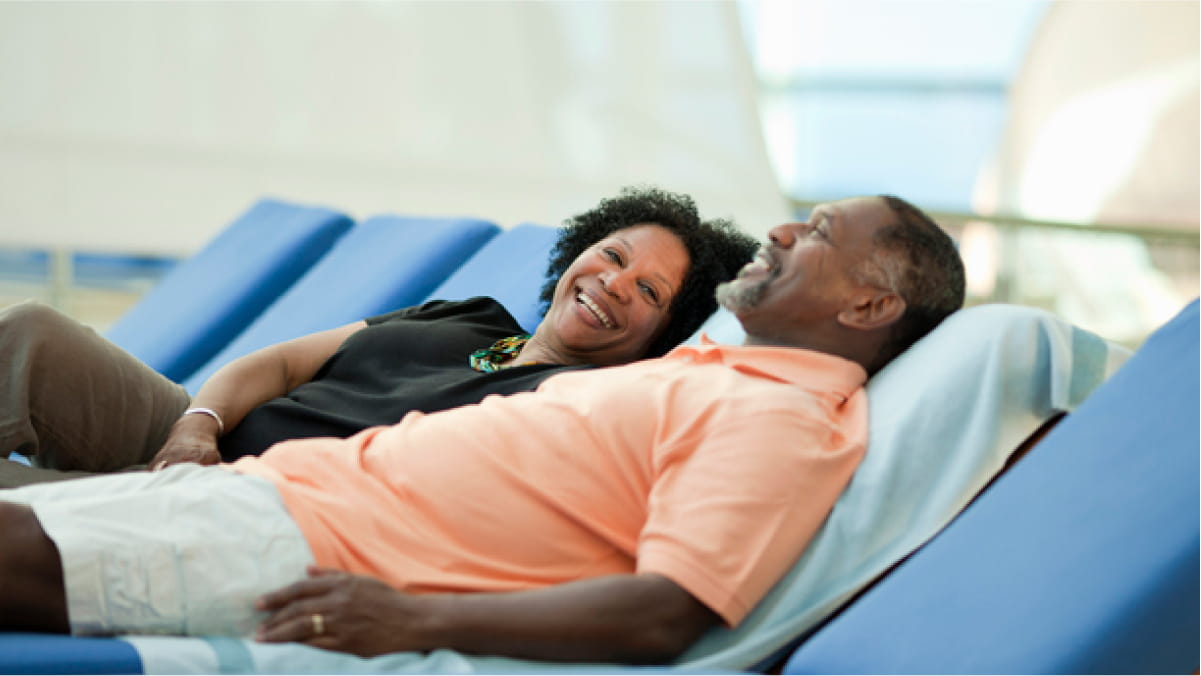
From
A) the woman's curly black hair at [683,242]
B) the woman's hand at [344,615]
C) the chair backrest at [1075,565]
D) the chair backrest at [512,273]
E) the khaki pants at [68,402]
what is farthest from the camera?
the chair backrest at [512,273]

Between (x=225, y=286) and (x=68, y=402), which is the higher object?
(x=68, y=402)

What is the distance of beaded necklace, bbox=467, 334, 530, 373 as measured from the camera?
2.06 meters

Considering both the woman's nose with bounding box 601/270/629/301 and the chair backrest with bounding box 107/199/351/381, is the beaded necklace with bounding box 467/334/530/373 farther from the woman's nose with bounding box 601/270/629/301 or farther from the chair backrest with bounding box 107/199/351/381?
the chair backrest with bounding box 107/199/351/381

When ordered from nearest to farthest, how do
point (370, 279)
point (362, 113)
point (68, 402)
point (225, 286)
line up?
point (68, 402) < point (370, 279) < point (225, 286) < point (362, 113)

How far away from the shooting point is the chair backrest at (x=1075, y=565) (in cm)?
115

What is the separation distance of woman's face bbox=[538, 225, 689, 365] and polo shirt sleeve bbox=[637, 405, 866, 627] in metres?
0.62

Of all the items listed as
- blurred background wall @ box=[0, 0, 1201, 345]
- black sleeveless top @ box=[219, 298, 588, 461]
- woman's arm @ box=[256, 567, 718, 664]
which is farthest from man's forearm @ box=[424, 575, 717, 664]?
blurred background wall @ box=[0, 0, 1201, 345]

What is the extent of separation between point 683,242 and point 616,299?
7.8 inches

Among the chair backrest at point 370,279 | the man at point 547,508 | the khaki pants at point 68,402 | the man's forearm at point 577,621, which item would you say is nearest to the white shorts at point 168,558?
the man at point 547,508

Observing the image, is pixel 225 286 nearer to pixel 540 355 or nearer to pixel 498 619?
pixel 540 355

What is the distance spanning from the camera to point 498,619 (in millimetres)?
1282

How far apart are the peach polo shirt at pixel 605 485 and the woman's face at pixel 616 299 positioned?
0.47m

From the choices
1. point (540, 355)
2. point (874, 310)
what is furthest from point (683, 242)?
point (874, 310)

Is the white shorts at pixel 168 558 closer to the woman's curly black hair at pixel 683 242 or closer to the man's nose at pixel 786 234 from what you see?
the man's nose at pixel 786 234
